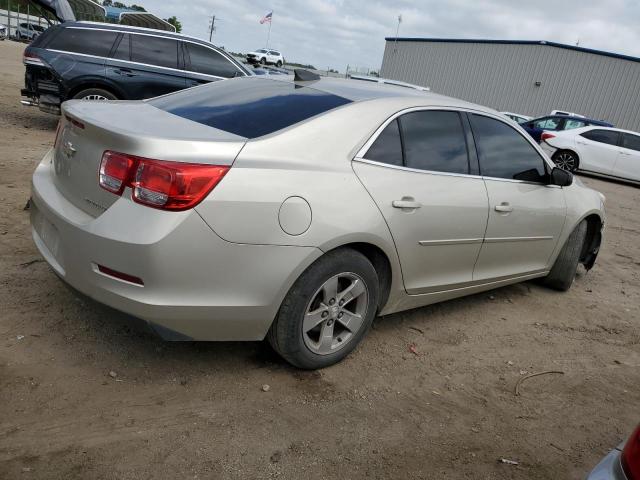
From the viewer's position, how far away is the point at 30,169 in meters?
6.29

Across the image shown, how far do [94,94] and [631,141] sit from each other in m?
13.7

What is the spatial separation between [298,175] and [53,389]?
5.05 ft

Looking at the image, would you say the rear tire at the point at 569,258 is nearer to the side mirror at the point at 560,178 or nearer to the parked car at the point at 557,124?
the side mirror at the point at 560,178

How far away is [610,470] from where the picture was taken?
1.73 meters

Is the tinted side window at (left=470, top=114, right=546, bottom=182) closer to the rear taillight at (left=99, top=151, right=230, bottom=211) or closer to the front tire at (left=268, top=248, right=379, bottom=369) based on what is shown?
the front tire at (left=268, top=248, right=379, bottom=369)

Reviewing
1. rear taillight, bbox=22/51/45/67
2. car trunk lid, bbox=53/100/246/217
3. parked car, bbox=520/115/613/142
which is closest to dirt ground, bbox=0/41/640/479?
car trunk lid, bbox=53/100/246/217

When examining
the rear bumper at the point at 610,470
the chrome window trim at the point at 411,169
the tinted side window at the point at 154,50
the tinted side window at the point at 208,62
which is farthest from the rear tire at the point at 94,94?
the rear bumper at the point at 610,470

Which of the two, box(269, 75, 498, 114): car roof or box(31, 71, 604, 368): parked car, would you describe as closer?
box(31, 71, 604, 368): parked car

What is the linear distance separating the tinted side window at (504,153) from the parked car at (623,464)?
2278 mm

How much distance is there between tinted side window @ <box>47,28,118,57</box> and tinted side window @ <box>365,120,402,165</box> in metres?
7.15

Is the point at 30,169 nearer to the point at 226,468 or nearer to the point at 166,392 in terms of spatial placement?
the point at 166,392

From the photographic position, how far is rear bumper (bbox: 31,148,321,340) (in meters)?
2.37

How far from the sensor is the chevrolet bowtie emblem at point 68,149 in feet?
9.20

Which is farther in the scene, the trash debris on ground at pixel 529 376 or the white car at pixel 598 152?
the white car at pixel 598 152
